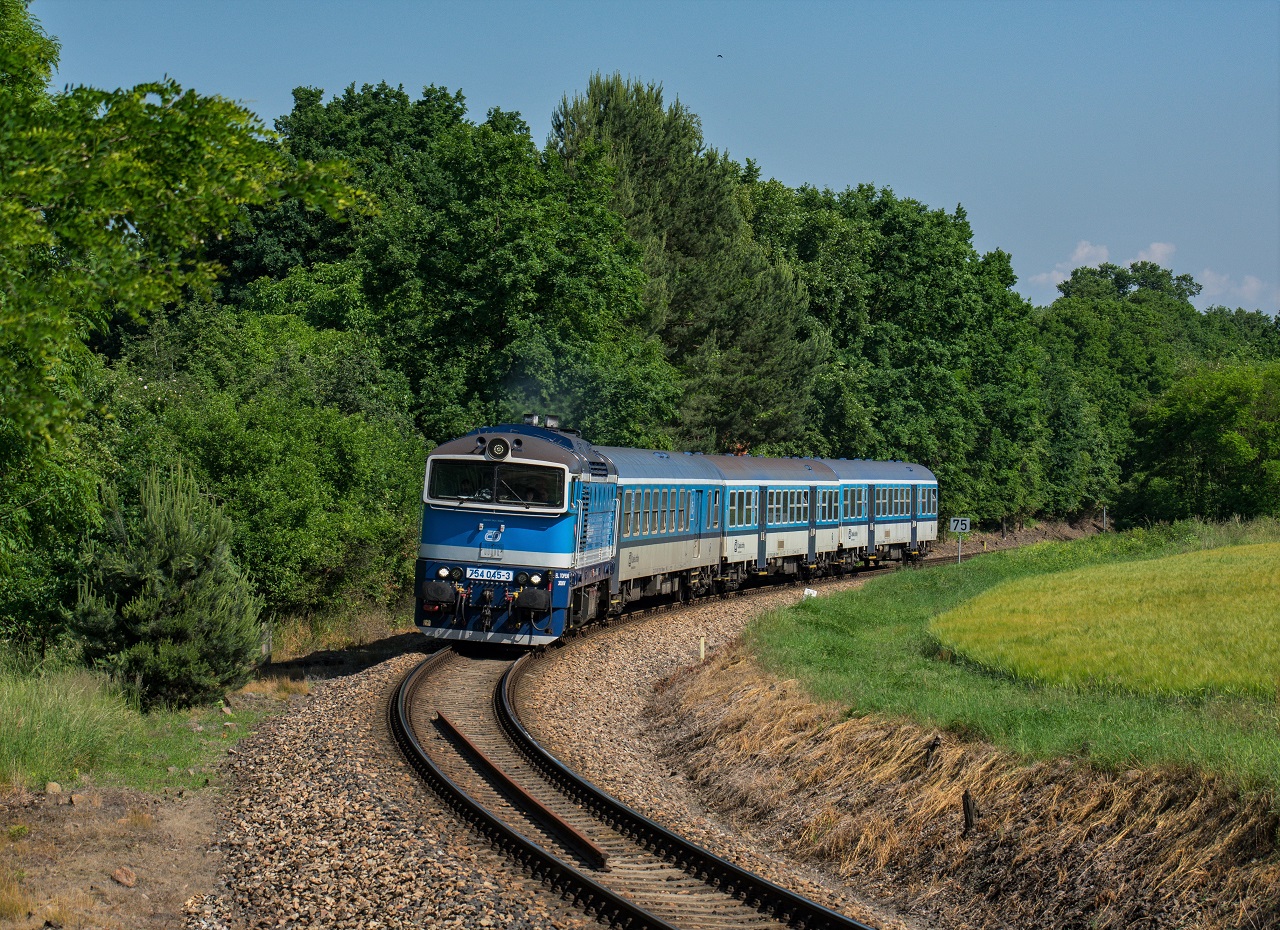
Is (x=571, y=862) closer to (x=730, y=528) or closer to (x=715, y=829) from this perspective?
(x=715, y=829)

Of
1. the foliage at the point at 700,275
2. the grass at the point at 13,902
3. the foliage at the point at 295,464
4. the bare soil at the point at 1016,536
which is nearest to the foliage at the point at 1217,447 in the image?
the bare soil at the point at 1016,536

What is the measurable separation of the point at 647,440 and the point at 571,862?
26981mm

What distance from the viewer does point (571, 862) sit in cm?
1009

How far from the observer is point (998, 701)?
13133mm

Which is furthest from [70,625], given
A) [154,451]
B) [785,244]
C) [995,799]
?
[785,244]

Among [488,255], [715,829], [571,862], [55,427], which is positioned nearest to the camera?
[55,427]

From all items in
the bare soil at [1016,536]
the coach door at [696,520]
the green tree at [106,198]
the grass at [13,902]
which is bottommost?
the bare soil at [1016,536]

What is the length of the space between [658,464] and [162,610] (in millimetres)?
12321

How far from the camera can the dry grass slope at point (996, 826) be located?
336 inches

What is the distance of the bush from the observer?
1551 cm

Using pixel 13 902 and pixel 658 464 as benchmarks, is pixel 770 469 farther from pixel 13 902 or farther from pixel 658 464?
pixel 13 902

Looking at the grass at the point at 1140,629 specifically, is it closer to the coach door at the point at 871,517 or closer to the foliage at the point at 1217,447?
the coach door at the point at 871,517

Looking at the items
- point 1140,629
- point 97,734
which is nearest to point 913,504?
point 1140,629

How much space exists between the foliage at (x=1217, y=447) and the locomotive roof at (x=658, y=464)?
29807mm
